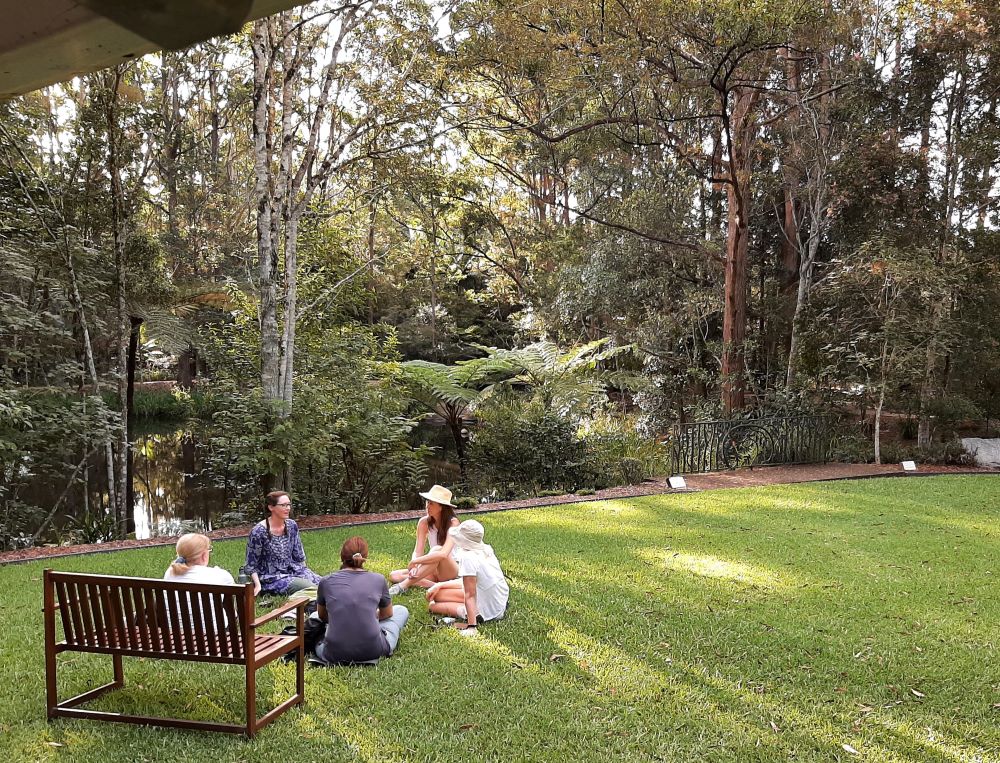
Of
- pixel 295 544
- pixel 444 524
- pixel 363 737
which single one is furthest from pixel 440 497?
pixel 363 737

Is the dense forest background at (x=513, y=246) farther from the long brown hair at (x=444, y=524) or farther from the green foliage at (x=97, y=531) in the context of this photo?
the long brown hair at (x=444, y=524)

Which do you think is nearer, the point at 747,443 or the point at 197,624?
the point at 197,624

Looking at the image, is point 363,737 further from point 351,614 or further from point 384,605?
point 384,605

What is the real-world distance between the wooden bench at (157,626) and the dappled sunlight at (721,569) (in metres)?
3.91

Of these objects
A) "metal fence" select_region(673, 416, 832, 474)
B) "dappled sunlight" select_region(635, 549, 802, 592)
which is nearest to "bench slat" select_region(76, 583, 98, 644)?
"dappled sunlight" select_region(635, 549, 802, 592)

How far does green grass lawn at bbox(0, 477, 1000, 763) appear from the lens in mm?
3438

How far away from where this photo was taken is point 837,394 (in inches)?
591

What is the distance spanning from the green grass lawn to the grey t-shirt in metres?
0.15

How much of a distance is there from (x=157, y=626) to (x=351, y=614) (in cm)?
110

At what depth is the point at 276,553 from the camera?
5656 mm

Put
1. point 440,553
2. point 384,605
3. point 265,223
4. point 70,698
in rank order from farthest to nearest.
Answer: point 265,223 → point 440,553 → point 384,605 → point 70,698

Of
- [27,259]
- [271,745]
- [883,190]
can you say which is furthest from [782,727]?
[883,190]

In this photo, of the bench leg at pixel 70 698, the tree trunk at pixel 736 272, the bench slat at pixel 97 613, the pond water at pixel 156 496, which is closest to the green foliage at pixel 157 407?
the pond water at pixel 156 496

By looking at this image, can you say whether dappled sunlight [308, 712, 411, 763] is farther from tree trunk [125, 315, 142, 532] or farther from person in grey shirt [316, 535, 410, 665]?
tree trunk [125, 315, 142, 532]
